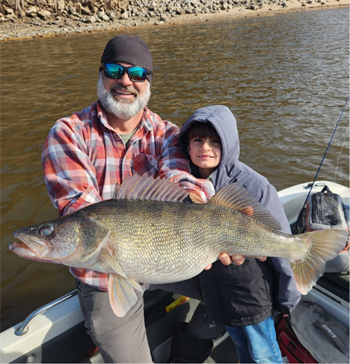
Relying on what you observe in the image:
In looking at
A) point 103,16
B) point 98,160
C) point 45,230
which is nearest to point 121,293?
point 45,230

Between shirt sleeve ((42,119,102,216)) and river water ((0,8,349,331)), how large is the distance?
258cm

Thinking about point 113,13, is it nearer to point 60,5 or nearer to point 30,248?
point 60,5

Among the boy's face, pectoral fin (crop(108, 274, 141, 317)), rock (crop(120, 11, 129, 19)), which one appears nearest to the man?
the boy's face

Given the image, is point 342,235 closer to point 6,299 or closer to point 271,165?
point 6,299

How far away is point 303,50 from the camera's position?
60.1 ft

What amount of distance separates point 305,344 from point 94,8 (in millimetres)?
42658

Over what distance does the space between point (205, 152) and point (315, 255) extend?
125 cm

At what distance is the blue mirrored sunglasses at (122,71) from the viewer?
294cm

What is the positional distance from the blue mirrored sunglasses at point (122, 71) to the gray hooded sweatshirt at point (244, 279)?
740 mm

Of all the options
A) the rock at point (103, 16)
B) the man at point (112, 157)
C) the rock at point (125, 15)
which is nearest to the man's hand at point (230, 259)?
the man at point (112, 157)

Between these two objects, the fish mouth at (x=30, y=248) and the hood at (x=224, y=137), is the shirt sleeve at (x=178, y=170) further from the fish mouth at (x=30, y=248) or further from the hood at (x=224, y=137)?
the fish mouth at (x=30, y=248)

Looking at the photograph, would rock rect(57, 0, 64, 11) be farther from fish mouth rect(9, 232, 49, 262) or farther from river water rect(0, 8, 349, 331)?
fish mouth rect(9, 232, 49, 262)

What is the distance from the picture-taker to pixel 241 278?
2404 mm

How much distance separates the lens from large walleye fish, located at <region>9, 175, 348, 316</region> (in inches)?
74.6
